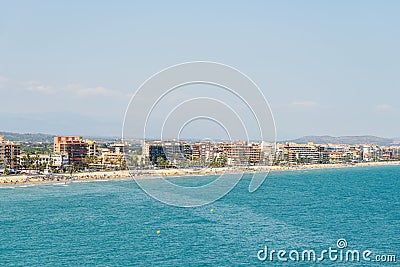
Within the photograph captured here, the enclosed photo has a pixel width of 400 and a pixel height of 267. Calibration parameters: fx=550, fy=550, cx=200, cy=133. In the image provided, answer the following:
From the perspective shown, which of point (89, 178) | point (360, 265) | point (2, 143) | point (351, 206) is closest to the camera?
point (360, 265)

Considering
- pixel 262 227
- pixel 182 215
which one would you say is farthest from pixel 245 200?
pixel 262 227

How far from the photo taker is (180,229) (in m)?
20.2

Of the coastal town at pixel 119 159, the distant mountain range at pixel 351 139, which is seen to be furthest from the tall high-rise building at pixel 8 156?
the distant mountain range at pixel 351 139

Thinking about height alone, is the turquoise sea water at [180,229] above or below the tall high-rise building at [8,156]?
below

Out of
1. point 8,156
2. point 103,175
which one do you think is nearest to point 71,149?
point 8,156

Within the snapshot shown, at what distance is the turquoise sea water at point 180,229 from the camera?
1606 centimetres

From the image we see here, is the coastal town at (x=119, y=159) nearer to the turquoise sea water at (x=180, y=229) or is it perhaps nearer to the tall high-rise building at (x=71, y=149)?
the tall high-rise building at (x=71, y=149)

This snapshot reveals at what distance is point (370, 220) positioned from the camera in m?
23.1

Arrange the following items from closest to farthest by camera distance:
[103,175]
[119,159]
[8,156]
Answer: [103,175], [8,156], [119,159]

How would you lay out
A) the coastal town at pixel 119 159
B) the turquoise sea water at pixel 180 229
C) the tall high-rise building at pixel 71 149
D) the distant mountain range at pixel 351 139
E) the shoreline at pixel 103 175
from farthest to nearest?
the distant mountain range at pixel 351 139 < the tall high-rise building at pixel 71 149 < the coastal town at pixel 119 159 < the shoreline at pixel 103 175 < the turquoise sea water at pixel 180 229

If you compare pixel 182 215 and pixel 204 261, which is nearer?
pixel 204 261

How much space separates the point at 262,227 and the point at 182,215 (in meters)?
4.41

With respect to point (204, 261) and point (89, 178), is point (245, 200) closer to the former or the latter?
point (204, 261)

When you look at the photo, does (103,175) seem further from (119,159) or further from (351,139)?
(351,139)
